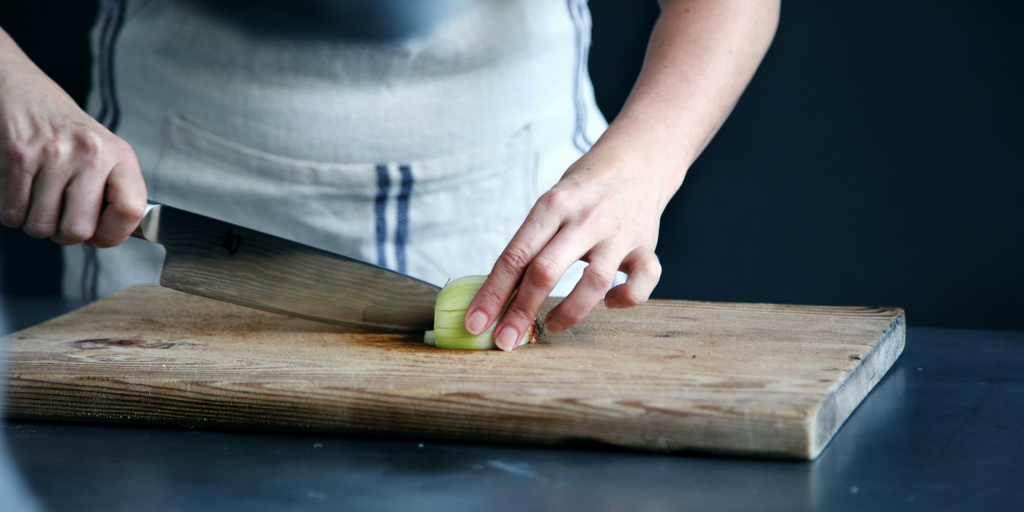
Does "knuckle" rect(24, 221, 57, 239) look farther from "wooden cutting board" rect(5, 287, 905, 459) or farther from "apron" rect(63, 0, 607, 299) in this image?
"apron" rect(63, 0, 607, 299)

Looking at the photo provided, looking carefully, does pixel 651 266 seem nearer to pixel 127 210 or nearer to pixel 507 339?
pixel 507 339

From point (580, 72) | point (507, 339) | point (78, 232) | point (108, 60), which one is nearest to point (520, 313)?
point (507, 339)

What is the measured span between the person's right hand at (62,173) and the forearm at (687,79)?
0.53m

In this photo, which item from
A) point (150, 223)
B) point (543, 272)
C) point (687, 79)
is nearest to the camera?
point (543, 272)

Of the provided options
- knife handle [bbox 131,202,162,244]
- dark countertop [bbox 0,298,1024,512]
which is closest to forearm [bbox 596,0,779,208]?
dark countertop [bbox 0,298,1024,512]

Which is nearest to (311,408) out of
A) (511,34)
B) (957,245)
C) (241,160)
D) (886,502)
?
(886,502)

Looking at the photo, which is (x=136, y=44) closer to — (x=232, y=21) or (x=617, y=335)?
(x=232, y=21)

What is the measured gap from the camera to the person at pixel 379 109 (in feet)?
3.76

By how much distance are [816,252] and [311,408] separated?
173cm

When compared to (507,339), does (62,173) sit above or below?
above

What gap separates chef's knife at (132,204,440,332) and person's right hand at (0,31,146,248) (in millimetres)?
51

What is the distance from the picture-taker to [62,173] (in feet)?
3.02

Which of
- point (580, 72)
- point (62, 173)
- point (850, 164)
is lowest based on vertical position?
point (850, 164)

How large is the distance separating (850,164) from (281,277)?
1.61 m
